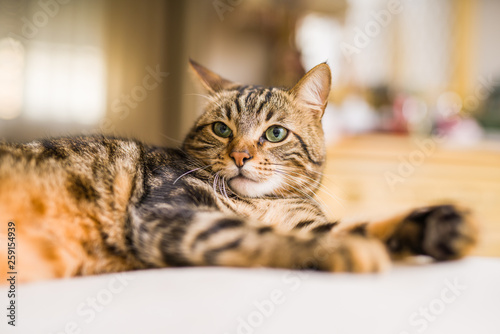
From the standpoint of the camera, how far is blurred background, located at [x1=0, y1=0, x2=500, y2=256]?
233 centimetres

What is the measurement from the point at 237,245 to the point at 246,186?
269 mm

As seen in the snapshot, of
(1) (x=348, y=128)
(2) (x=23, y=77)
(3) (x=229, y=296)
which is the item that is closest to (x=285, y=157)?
(3) (x=229, y=296)

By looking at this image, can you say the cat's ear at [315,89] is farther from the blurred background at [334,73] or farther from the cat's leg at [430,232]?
the blurred background at [334,73]

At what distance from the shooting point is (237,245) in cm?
59

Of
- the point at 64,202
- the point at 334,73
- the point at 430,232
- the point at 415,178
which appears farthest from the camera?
the point at 334,73

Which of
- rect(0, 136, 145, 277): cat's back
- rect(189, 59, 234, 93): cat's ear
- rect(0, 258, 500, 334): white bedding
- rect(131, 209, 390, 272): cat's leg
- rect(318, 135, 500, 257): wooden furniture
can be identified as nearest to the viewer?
rect(0, 258, 500, 334): white bedding

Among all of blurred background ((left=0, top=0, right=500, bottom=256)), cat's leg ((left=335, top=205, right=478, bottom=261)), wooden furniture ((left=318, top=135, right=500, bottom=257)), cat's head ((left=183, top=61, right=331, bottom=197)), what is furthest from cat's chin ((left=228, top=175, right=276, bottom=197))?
wooden furniture ((left=318, top=135, right=500, bottom=257))

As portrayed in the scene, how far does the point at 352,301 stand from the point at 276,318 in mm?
102

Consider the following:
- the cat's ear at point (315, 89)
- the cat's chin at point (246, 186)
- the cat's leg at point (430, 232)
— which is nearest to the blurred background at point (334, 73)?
the cat's ear at point (315, 89)

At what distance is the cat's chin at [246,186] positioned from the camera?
849 millimetres

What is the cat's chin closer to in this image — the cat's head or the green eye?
the cat's head

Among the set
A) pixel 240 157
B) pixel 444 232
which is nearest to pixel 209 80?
pixel 240 157

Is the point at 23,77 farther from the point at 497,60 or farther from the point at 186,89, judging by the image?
the point at 497,60

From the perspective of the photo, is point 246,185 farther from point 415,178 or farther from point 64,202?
point 415,178
